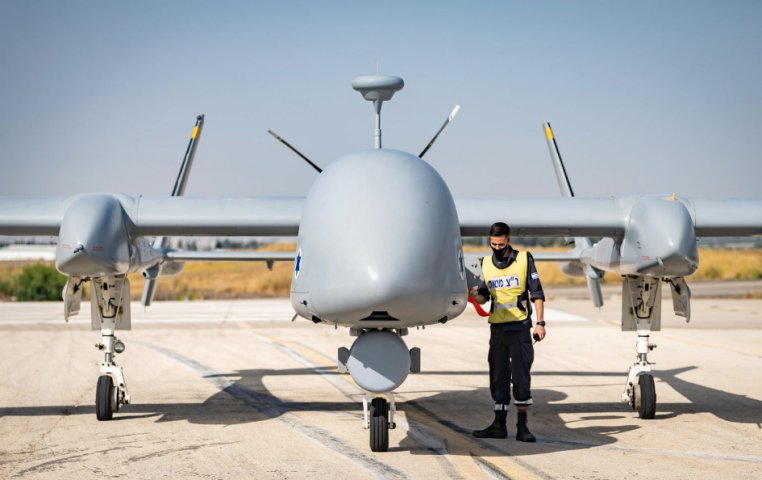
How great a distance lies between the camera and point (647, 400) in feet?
37.4

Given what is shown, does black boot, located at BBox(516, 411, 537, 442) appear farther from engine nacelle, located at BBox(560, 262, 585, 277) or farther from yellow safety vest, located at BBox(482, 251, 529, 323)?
engine nacelle, located at BBox(560, 262, 585, 277)

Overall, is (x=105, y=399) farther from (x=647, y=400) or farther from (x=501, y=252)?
(x=647, y=400)

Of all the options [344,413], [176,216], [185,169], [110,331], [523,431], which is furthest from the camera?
[185,169]

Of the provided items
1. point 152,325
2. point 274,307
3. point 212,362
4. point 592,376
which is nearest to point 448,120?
point 592,376

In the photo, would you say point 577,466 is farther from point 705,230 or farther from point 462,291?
point 705,230

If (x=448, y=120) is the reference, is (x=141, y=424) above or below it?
below

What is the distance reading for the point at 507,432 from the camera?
33.5 feet

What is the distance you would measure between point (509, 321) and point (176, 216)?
4.10 metres

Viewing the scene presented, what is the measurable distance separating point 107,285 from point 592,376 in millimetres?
7961

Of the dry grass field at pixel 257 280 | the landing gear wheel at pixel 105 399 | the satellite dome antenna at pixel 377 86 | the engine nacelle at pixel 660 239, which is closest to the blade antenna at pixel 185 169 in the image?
the landing gear wheel at pixel 105 399

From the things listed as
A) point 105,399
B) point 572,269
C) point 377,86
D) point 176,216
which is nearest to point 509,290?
point 377,86

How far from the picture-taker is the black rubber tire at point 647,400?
1139 cm

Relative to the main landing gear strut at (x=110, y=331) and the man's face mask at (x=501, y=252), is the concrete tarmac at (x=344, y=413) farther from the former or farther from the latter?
the man's face mask at (x=501, y=252)

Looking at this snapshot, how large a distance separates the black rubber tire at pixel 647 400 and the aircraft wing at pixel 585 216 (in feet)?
5.71
